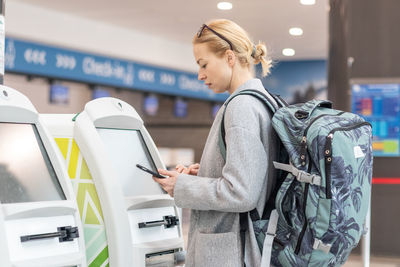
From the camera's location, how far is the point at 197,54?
2219 millimetres

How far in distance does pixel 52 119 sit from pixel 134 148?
0.34m

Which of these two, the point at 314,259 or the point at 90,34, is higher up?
the point at 90,34

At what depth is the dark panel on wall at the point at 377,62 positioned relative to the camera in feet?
20.6

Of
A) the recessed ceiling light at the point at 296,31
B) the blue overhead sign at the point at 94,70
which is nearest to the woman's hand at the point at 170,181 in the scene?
the blue overhead sign at the point at 94,70

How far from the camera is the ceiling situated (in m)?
8.62

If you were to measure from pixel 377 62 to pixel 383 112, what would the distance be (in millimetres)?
530

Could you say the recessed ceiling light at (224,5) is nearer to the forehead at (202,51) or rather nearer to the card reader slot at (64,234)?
the forehead at (202,51)

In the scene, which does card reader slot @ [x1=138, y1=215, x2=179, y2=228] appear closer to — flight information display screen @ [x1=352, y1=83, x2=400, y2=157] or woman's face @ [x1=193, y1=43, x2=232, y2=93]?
woman's face @ [x1=193, y1=43, x2=232, y2=93]

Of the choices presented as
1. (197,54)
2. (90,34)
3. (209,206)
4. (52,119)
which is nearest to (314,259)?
(209,206)

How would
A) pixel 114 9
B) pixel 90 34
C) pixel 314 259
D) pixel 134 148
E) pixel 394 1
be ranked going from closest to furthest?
pixel 314 259
pixel 134 148
pixel 394 1
pixel 114 9
pixel 90 34

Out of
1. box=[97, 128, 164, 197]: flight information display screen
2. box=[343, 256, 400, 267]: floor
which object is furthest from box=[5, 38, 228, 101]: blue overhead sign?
box=[97, 128, 164, 197]: flight information display screen

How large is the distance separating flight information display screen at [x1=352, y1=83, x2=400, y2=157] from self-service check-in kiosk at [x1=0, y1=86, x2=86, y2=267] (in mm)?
4555

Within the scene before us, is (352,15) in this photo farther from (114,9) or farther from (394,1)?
(114,9)

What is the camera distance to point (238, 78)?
2.21 meters
